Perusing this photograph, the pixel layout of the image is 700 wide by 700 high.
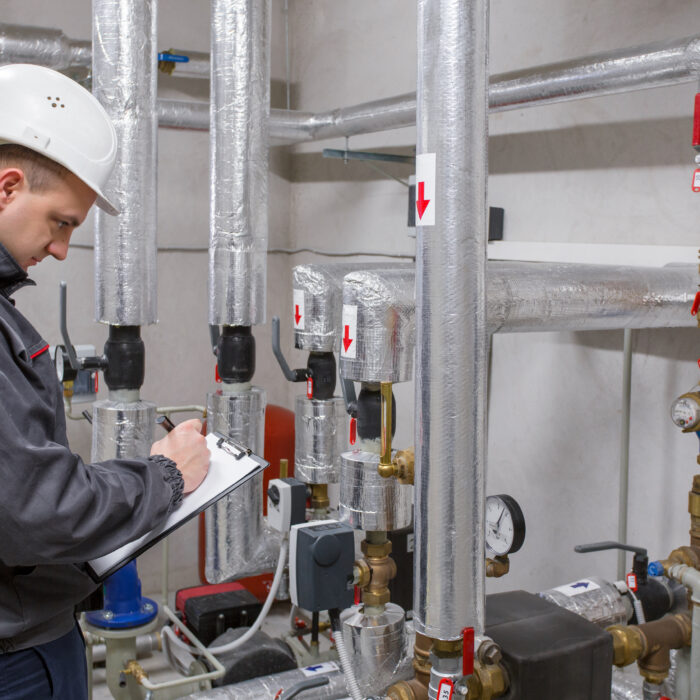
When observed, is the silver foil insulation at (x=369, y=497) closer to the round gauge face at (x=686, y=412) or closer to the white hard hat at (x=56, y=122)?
the round gauge face at (x=686, y=412)

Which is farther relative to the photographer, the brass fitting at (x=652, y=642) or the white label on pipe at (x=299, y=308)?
the white label on pipe at (x=299, y=308)

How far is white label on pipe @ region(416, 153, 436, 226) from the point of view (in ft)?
3.81

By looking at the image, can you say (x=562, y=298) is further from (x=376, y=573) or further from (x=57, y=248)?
(x=57, y=248)

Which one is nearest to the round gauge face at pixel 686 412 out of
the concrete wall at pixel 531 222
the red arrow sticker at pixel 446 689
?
the concrete wall at pixel 531 222

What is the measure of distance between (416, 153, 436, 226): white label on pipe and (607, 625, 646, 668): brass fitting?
84 cm

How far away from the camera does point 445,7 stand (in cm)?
114

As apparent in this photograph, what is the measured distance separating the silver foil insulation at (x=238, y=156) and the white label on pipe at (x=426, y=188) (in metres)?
1.06

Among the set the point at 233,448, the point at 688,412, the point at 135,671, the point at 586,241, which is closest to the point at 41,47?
the point at 586,241

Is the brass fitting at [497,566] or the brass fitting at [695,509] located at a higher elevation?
Result: the brass fitting at [695,509]

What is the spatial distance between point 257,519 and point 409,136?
4.87 ft

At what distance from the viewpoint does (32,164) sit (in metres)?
0.93

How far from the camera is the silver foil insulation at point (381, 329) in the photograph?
1591 millimetres

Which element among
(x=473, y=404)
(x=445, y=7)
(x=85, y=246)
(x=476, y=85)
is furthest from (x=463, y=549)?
(x=85, y=246)

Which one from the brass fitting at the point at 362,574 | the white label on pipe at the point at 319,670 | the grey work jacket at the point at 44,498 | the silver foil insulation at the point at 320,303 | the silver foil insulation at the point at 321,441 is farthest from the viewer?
the silver foil insulation at the point at 321,441
